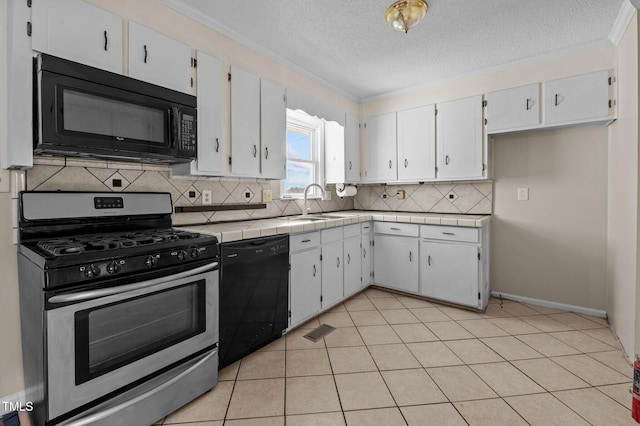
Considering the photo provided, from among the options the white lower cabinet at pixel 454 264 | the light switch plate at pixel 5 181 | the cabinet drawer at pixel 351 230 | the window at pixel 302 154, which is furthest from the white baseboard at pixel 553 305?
the light switch plate at pixel 5 181

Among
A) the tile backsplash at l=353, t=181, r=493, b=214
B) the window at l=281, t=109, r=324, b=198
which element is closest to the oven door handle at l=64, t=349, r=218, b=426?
the window at l=281, t=109, r=324, b=198

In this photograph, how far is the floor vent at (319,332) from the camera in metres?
2.44

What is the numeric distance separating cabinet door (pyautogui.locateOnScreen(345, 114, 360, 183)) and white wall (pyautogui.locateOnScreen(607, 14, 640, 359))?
2.46m

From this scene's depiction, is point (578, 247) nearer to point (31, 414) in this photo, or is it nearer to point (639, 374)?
point (639, 374)

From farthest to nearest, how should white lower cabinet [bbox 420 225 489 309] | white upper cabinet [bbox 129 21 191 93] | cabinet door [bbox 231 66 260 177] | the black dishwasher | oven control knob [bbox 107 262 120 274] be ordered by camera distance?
1. white lower cabinet [bbox 420 225 489 309]
2. cabinet door [bbox 231 66 260 177]
3. the black dishwasher
4. white upper cabinet [bbox 129 21 191 93]
5. oven control knob [bbox 107 262 120 274]

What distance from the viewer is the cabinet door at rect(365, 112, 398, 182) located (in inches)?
150

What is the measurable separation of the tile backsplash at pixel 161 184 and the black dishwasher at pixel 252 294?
24.4 inches

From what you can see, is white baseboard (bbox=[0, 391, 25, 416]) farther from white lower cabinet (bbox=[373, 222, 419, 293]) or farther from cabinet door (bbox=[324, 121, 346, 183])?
cabinet door (bbox=[324, 121, 346, 183])

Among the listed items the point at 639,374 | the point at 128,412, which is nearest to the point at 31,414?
the point at 128,412

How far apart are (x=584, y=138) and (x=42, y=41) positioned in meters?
4.09

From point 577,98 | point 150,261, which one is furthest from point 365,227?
point 150,261

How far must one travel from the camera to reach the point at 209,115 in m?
2.22

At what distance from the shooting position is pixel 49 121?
143 centimetres

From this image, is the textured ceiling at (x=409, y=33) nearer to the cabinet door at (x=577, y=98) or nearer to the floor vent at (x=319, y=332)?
the cabinet door at (x=577, y=98)
